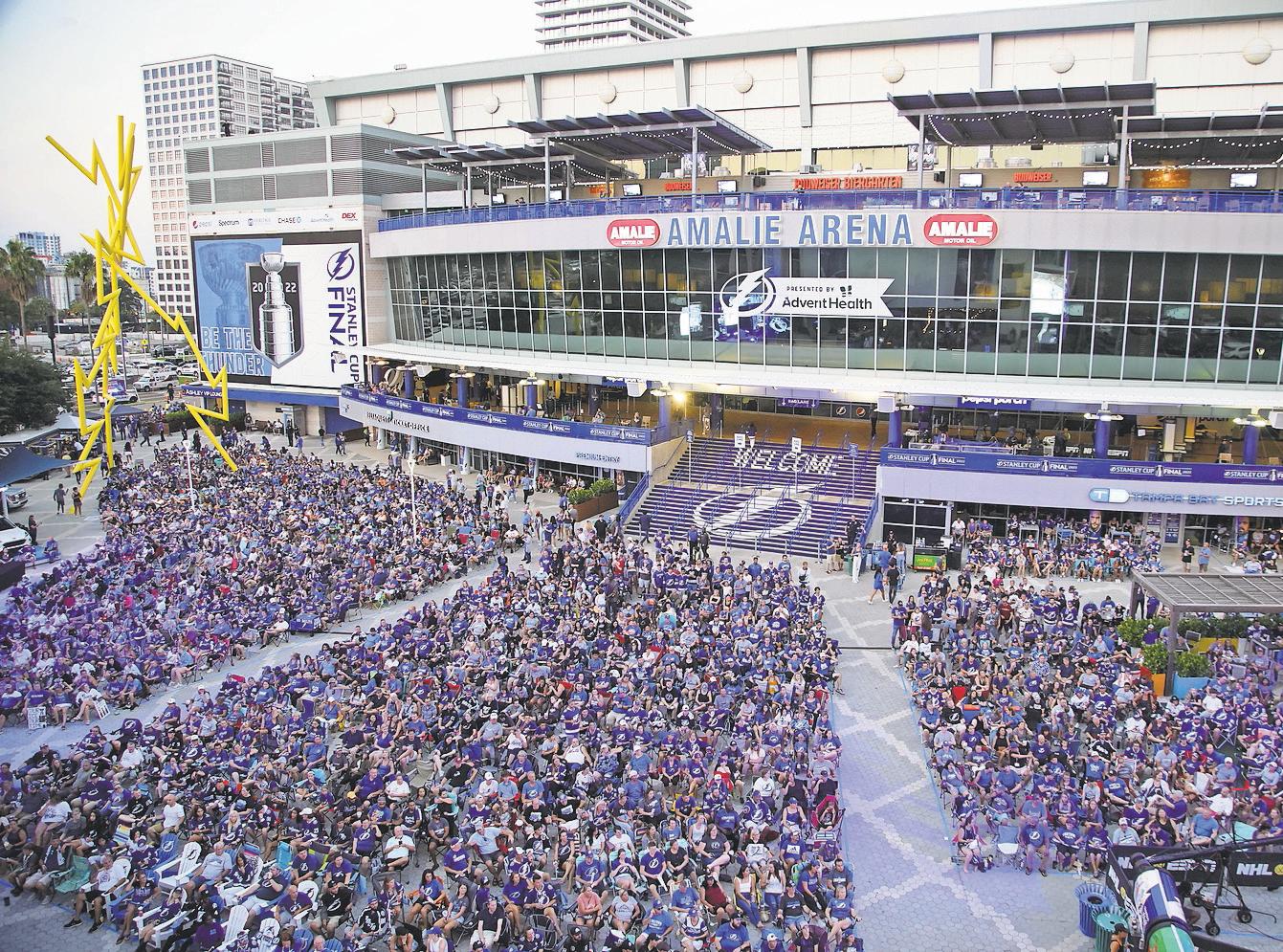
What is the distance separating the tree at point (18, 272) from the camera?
74.8m

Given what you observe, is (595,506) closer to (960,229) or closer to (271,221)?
(960,229)

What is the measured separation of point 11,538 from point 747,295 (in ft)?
89.1

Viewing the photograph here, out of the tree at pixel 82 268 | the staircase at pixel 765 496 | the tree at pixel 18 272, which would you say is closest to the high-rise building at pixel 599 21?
the tree at pixel 82 268

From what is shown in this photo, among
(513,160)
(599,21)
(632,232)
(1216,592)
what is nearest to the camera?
(1216,592)

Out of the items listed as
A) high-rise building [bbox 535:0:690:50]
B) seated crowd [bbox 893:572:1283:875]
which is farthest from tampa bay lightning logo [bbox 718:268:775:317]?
high-rise building [bbox 535:0:690:50]

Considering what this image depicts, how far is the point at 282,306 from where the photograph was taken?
52.3m

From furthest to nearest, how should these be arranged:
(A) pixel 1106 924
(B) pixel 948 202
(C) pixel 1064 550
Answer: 1. (B) pixel 948 202
2. (C) pixel 1064 550
3. (A) pixel 1106 924

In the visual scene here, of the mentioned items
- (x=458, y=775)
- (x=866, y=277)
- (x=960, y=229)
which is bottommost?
(x=458, y=775)

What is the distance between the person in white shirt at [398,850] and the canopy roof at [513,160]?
3345cm

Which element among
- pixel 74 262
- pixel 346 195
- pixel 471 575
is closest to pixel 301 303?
pixel 346 195

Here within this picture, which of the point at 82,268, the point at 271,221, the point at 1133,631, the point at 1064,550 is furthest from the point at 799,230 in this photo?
the point at 82,268

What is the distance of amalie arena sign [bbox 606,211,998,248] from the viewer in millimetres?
31156

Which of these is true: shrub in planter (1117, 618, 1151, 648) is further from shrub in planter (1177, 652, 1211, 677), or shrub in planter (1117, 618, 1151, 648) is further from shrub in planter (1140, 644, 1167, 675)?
shrub in planter (1177, 652, 1211, 677)

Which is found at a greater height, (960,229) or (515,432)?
(960,229)
